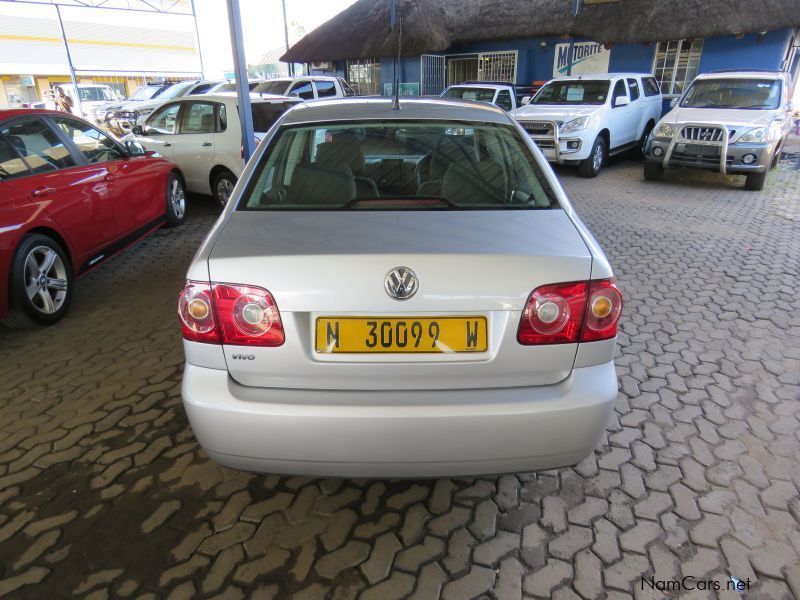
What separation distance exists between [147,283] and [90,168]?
1.12 metres

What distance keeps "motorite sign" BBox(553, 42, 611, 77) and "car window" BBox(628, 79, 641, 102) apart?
4634mm

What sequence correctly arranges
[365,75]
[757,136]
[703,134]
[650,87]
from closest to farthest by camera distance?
[757,136], [703,134], [650,87], [365,75]

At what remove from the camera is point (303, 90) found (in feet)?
40.4

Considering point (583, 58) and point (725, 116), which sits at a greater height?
point (583, 58)

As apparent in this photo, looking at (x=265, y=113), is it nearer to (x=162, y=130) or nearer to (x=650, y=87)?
(x=162, y=130)

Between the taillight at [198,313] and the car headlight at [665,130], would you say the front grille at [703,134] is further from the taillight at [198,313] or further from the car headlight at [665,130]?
the taillight at [198,313]

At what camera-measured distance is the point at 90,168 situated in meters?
4.59

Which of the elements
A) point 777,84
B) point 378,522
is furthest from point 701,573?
point 777,84

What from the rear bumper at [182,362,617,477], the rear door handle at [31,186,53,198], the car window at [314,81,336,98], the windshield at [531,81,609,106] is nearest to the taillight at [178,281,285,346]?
the rear bumper at [182,362,617,477]

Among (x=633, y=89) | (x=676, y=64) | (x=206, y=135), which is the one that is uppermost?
(x=676, y=64)

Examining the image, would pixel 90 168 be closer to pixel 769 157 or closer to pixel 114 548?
pixel 114 548

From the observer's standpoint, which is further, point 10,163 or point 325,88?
point 325,88

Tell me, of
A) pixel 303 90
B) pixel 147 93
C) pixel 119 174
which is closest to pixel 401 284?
pixel 119 174

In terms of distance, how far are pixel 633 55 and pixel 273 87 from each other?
402 inches
